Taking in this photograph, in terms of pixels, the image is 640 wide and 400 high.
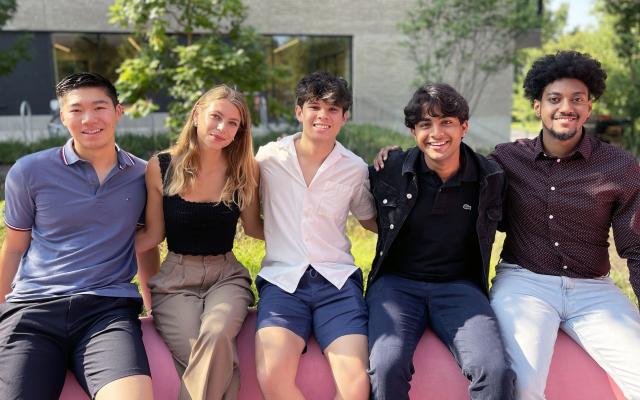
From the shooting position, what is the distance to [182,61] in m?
7.87

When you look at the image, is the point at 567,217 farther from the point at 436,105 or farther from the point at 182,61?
the point at 182,61

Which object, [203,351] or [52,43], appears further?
[52,43]

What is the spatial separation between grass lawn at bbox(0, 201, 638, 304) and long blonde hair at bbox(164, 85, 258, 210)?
140 cm

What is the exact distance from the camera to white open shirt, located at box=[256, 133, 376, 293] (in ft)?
10.2

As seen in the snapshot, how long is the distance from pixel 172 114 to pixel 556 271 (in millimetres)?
6591

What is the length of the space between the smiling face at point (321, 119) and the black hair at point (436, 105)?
40cm

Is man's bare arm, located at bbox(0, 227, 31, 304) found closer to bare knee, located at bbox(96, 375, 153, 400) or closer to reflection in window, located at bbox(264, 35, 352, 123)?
bare knee, located at bbox(96, 375, 153, 400)

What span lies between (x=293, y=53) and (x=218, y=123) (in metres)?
12.1

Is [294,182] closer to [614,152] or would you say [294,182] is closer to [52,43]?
[614,152]

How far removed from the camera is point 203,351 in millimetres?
2605

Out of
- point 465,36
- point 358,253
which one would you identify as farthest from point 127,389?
point 465,36

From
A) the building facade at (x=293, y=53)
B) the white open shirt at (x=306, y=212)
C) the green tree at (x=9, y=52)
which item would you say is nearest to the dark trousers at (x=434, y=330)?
the white open shirt at (x=306, y=212)

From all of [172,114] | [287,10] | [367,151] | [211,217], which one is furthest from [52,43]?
[211,217]

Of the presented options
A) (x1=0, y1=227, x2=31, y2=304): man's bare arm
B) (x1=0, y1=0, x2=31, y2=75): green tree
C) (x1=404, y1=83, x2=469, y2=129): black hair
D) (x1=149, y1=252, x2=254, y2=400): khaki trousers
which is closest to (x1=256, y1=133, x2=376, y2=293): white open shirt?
(x1=149, y1=252, x2=254, y2=400): khaki trousers
